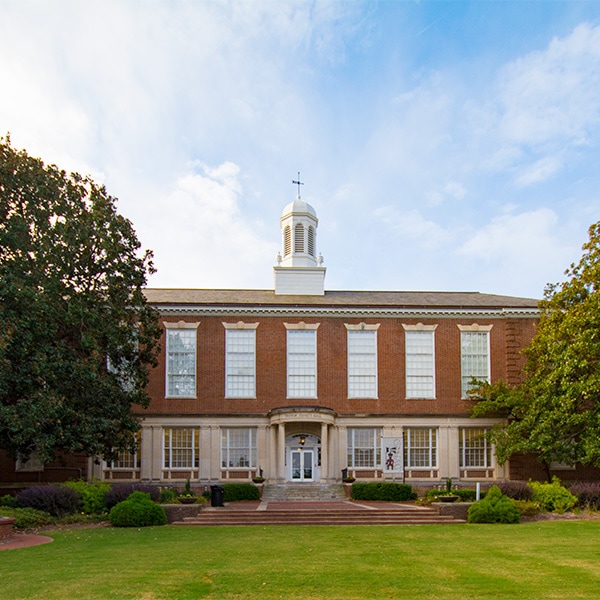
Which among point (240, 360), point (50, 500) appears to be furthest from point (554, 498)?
point (50, 500)

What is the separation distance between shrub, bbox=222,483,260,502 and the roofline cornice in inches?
343

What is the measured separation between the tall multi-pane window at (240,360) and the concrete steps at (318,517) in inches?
424

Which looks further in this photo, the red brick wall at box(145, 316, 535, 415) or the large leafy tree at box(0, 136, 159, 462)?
the red brick wall at box(145, 316, 535, 415)

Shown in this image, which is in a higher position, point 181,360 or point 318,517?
point 181,360

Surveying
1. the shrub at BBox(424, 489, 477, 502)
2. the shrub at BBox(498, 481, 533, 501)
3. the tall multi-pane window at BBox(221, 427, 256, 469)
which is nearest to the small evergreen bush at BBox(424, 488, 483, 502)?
the shrub at BBox(424, 489, 477, 502)

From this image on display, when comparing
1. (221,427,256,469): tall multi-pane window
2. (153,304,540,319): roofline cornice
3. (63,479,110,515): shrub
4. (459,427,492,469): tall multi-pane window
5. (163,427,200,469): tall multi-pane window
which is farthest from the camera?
(153,304,540,319): roofline cornice

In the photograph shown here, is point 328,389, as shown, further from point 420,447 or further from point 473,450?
point 473,450

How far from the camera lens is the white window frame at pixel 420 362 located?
3756 centimetres

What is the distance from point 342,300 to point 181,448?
1125cm

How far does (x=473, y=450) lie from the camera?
3722 centimetres

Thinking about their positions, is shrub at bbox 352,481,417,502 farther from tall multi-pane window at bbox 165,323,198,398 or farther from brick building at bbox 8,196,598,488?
tall multi-pane window at bbox 165,323,198,398

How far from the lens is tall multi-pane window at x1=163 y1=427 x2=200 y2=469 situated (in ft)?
119

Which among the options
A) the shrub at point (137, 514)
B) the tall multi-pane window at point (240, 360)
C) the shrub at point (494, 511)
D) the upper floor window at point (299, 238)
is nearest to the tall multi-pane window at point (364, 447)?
the tall multi-pane window at point (240, 360)

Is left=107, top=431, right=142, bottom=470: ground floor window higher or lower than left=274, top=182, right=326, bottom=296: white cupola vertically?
lower
